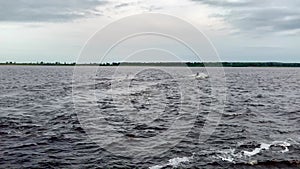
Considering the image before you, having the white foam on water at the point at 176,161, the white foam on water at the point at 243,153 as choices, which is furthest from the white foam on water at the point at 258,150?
the white foam on water at the point at 176,161

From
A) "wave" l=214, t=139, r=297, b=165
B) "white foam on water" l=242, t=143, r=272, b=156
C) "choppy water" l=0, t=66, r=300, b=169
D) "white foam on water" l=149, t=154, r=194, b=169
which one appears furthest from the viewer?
"white foam on water" l=242, t=143, r=272, b=156

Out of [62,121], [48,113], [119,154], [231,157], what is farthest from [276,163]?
[48,113]

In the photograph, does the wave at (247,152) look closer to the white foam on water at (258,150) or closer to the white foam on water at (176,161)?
the white foam on water at (258,150)

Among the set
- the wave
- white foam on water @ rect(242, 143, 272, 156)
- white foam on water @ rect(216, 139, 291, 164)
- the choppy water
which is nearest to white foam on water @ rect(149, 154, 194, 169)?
the choppy water

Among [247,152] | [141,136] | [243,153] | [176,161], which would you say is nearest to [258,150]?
[247,152]

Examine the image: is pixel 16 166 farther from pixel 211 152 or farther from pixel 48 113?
pixel 48 113

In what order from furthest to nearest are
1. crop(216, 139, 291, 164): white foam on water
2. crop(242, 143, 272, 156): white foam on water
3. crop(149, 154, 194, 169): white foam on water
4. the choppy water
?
crop(242, 143, 272, 156): white foam on water, crop(216, 139, 291, 164): white foam on water, the choppy water, crop(149, 154, 194, 169): white foam on water

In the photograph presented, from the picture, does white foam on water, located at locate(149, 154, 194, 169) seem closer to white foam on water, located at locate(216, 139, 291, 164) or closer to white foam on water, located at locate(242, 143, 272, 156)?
white foam on water, located at locate(216, 139, 291, 164)

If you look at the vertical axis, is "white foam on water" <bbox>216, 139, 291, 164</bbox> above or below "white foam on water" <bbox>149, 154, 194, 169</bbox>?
above

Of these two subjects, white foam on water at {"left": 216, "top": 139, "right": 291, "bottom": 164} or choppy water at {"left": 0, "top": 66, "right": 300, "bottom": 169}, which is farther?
white foam on water at {"left": 216, "top": 139, "right": 291, "bottom": 164}

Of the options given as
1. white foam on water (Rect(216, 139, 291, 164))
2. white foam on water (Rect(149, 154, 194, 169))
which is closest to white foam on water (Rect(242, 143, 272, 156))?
white foam on water (Rect(216, 139, 291, 164))

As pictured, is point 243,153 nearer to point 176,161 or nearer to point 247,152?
point 247,152

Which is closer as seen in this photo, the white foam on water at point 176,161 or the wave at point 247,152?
the white foam on water at point 176,161

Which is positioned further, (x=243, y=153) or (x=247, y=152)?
(x=247, y=152)
